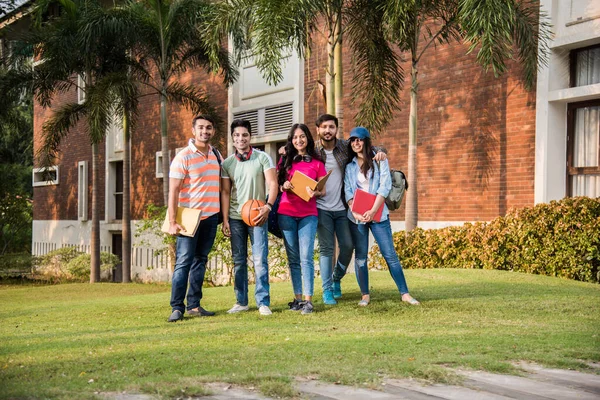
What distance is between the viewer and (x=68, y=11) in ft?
64.8

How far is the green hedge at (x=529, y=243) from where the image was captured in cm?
1203

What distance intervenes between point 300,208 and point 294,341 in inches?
75.2

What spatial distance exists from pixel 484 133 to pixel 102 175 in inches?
682

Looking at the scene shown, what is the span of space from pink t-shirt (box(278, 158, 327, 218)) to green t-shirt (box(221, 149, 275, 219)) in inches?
8.9

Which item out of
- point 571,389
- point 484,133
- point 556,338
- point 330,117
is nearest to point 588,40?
point 484,133

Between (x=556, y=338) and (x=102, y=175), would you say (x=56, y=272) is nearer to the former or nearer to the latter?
(x=102, y=175)

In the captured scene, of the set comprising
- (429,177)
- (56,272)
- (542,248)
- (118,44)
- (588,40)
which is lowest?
(56,272)

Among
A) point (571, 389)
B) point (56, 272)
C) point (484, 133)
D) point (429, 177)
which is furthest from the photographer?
point (56, 272)

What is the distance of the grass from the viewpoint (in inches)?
195

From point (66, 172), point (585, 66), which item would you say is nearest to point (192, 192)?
point (585, 66)

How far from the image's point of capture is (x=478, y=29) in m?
11.2

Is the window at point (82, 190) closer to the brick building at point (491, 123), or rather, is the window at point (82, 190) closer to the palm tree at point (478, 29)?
the brick building at point (491, 123)

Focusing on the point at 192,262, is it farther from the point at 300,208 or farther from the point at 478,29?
the point at 478,29

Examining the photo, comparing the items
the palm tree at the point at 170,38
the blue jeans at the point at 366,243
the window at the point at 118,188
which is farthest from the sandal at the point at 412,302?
the window at the point at 118,188
